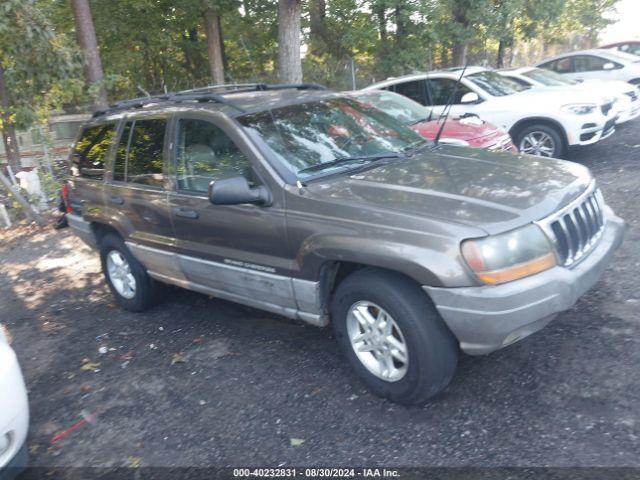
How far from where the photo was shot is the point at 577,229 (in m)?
3.38

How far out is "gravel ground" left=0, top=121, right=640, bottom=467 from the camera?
3070 mm

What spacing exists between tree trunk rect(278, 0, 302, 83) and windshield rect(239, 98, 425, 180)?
21.1ft

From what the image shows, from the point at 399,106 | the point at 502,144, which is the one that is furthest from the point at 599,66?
the point at 502,144

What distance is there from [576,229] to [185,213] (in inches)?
107

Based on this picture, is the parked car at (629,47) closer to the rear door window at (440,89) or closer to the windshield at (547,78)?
the windshield at (547,78)

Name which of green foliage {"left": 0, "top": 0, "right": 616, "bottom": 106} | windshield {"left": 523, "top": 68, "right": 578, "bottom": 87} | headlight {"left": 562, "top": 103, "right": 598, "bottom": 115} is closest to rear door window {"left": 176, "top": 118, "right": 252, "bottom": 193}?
headlight {"left": 562, "top": 103, "right": 598, "bottom": 115}

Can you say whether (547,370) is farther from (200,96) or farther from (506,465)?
(200,96)

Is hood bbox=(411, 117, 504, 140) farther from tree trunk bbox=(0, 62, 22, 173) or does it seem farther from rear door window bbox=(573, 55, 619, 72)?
rear door window bbox=(573, 55, 619, 72)

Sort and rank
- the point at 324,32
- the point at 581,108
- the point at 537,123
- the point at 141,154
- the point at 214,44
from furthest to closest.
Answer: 1. the point at 324,32
2. the point at 214,44
3. the point at 537,123
4. the point at 581,108
5. the point at 141,154

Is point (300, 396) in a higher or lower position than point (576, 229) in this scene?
lower

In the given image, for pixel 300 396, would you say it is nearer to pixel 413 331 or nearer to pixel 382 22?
pixel 413 331

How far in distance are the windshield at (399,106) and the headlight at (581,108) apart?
6.71ft

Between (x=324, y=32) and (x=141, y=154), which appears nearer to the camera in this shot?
(x=141, y=154)

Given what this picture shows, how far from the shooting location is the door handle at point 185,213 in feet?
14.0
